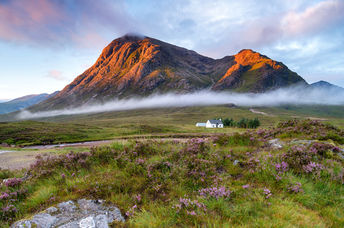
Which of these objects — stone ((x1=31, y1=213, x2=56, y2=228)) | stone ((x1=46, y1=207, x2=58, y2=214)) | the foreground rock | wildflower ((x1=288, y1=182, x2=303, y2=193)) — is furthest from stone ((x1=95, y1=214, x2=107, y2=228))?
wildflower ((x1=288, y1=182, x2=303, y2=193))

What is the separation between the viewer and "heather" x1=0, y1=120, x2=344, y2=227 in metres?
3.51

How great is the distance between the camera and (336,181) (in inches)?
189

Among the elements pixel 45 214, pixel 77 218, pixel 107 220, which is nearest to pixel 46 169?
pixel 45 214

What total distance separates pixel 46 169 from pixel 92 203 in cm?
339

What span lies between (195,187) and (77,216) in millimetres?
3108

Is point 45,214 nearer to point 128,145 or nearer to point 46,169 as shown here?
point 46,169

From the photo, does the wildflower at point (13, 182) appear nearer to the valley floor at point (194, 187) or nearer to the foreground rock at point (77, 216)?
the valley floor at point (194, 187)

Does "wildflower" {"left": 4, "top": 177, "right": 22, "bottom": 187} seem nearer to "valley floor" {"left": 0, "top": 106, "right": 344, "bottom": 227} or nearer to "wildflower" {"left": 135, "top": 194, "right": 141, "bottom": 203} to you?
"valley floor" {"left": 0, "top": 106, "right": 344, "bottom": 227}

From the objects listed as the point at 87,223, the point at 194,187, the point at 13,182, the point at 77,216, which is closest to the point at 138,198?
the point at 87,223

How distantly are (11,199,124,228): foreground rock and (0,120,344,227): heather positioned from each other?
0.25 meters

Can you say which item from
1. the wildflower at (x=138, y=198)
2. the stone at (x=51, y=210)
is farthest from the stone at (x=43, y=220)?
the wildflower at (x=138, y=198)

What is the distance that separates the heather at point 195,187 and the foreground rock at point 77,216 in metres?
0.25

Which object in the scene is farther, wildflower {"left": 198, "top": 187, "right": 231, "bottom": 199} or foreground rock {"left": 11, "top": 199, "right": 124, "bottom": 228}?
wildflower {"left": 198, "top": 187, "right": 231, "bottom": 199}

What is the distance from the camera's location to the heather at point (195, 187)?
351 centimetres
